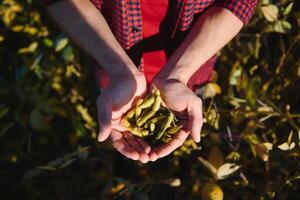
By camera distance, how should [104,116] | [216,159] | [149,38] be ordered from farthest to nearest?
1. [216,159]
2. [149,38]
3. [104,116]

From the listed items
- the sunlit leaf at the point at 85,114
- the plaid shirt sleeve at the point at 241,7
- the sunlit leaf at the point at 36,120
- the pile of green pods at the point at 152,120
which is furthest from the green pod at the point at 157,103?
the sunlit leaf at the point at 85,114

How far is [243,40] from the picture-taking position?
47.8 inches

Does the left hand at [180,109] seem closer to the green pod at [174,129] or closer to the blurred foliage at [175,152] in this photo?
the green pod at [174,129]

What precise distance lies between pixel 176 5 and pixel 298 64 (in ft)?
1.56

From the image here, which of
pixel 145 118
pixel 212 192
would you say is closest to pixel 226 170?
pixel 212 192

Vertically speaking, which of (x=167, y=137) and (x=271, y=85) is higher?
(x=167, y=137)

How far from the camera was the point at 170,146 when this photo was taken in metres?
0.76

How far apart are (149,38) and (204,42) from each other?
6.0 inches

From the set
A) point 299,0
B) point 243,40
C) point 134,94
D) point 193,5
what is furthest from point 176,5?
point 299,0

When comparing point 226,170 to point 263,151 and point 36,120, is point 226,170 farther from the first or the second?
point 36,120

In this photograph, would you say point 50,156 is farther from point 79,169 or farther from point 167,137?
point 167,137

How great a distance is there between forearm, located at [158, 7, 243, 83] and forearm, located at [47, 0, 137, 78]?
11 cm

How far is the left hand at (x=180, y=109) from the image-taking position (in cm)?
74

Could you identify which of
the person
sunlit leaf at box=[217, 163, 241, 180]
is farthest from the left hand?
sunlit leaf at box=[217, 163, 241, 180]
